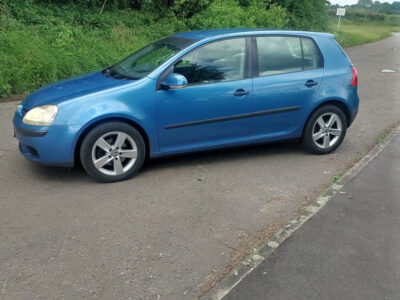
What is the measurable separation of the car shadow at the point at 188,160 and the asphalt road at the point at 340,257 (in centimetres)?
157

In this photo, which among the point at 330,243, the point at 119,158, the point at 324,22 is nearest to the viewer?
the point at 330,243

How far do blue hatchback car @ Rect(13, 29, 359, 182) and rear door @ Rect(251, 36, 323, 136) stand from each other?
0.5 inches

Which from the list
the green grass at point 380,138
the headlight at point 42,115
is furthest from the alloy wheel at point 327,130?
the headlight at point 42,115

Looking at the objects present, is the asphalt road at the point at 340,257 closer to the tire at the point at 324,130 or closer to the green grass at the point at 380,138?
the tire at the point at 324,130

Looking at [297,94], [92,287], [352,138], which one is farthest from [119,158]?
[352,138]

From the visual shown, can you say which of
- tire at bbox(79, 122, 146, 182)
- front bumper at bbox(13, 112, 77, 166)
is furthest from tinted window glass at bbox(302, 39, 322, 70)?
front bumper at bbox(13, 112, 77, 166)

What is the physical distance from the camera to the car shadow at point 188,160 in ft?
16.7

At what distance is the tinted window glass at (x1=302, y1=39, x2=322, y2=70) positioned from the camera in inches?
227

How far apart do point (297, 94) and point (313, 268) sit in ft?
9.21

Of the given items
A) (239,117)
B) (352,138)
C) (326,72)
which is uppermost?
(326,72)

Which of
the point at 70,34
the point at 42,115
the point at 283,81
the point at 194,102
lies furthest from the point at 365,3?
the point at 42,115

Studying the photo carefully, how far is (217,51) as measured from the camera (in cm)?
528

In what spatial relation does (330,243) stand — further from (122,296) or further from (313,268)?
(122,296)

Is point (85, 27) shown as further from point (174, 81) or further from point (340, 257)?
point (340, 257)
